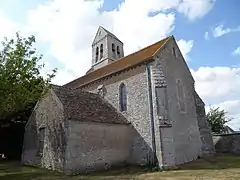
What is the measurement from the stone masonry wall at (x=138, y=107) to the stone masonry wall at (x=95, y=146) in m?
0.87

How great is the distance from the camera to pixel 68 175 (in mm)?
15109

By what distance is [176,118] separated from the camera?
2030 cm

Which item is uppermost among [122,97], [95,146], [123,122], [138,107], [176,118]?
[122,97]

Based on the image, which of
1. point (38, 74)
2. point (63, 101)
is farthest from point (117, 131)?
point (38, 74)

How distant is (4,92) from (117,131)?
9.09 m

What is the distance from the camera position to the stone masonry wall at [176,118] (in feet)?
58.3

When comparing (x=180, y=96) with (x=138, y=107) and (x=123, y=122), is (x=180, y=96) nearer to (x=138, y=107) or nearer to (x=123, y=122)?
(x=138, y=107)

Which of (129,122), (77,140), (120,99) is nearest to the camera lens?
(77,140)

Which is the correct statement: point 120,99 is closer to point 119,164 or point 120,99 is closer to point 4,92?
point 119,164

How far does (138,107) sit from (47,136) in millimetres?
7785

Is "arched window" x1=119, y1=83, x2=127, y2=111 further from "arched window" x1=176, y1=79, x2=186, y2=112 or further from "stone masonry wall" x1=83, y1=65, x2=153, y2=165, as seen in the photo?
"arched window" x1=176, y1=79, x2=186, y2=112

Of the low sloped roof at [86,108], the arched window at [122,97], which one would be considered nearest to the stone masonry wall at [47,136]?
the low sloped roof at [86,108]

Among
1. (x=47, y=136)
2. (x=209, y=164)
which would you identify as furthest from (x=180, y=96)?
(x=47, y=136)

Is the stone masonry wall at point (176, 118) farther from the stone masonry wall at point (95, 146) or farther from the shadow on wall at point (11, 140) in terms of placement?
the shadow on wall at point (11, 140)
